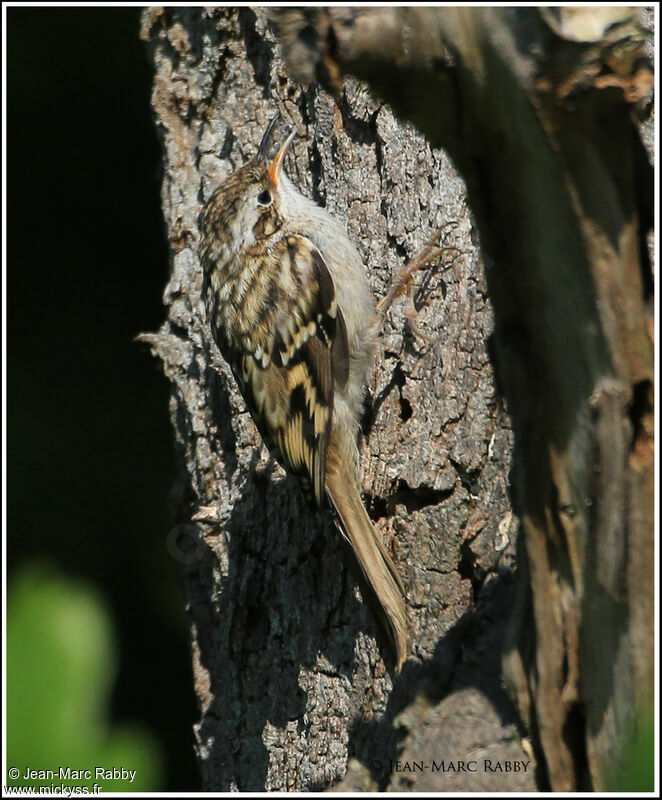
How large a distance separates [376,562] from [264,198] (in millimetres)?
1296

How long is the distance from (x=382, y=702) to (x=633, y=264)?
1.53m

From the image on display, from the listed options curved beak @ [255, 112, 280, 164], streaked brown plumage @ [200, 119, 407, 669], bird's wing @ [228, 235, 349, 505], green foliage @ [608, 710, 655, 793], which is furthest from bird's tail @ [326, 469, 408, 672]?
curved beak @ [255, 112, 280, 164]

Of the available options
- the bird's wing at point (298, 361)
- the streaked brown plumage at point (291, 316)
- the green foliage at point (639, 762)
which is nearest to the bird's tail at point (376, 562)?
the streaked brown plumage at point (291, 316)

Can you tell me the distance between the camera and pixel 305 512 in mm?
2727

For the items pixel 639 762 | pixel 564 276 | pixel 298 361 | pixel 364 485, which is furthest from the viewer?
pixel 298 361

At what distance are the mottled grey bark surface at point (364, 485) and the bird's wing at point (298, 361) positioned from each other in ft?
0.50

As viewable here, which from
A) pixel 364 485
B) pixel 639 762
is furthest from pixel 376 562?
pixel 639 762

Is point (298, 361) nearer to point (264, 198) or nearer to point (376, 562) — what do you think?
point (264, 198)

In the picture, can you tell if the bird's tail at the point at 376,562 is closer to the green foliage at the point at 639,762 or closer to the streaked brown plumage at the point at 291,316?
the streaked brown plumage at the point at 291,316

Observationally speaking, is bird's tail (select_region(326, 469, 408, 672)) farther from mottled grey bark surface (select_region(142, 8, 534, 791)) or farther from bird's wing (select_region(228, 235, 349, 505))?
bird's wing (select_region(228, 235, 349, 505))

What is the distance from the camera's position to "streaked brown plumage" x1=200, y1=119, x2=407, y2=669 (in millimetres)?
2709

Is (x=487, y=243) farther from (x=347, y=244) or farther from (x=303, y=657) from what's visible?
(x=303, y=657)

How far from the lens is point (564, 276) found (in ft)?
4.29

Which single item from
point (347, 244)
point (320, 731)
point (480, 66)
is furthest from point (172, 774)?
point (480, 66)
